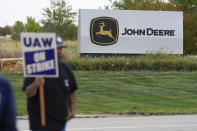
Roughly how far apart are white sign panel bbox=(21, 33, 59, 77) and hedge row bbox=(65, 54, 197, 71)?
23.6 meters

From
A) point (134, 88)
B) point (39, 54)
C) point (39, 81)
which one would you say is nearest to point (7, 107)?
point (39, 81)

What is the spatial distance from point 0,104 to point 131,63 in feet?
87.2

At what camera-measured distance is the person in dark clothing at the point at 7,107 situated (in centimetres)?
510

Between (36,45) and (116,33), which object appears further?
(116,33)

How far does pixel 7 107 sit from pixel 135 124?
1068cm

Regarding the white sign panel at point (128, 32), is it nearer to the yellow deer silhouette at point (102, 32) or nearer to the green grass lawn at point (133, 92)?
the yellow deer silhouette at point (102, 32)

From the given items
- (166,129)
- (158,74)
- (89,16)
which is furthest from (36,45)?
(89,16)

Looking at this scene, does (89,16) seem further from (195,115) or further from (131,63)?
(195,115)

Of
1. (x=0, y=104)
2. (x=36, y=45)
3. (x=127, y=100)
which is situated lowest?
(x=127, y=100)

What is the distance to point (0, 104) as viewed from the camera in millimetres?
5109

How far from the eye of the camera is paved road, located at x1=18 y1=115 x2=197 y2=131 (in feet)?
47.6

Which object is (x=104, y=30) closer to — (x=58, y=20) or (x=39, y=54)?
(x=58, y=20)

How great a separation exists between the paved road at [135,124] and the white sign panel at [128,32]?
17625 mm

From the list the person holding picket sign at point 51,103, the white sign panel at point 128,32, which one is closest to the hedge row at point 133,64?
the white sign panel at point 128,32
